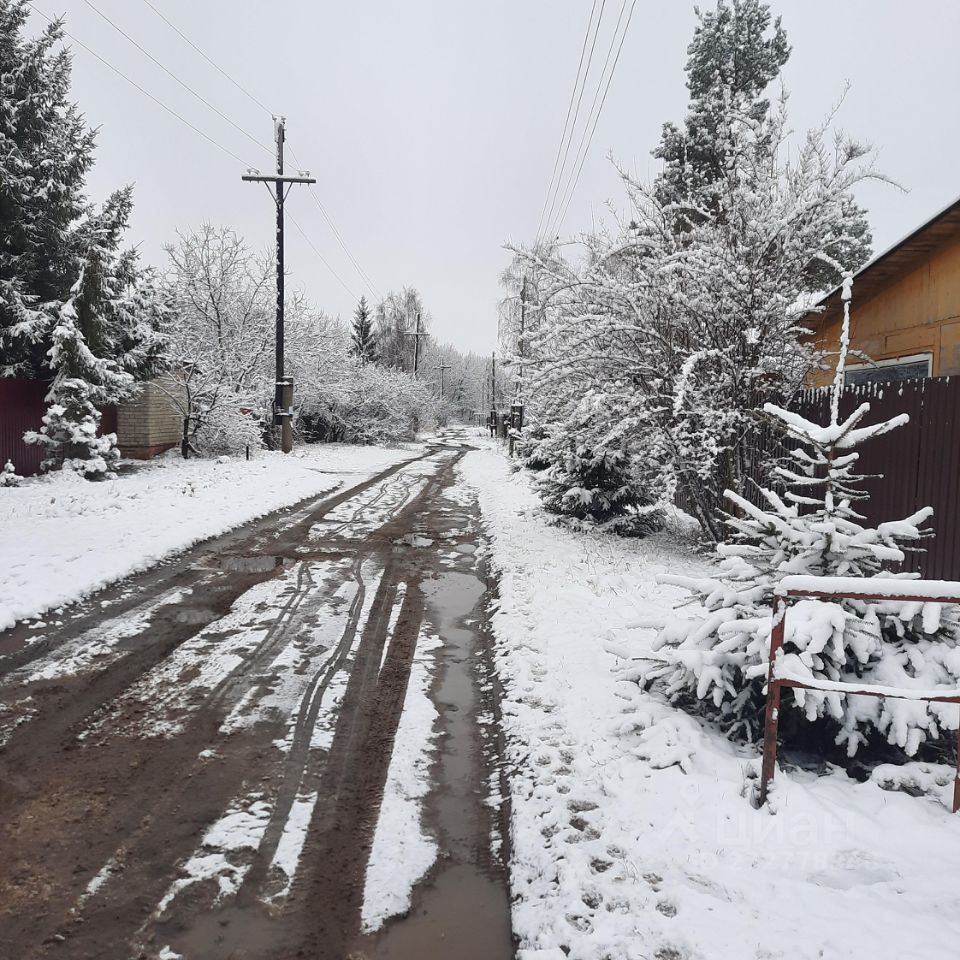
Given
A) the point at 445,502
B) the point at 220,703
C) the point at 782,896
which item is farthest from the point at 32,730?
the point at 445,502

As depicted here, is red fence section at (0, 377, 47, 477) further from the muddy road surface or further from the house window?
the house window

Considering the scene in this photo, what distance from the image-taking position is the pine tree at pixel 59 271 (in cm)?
1433

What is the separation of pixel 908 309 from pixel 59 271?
680 inches

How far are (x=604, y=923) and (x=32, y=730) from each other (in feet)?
11.5

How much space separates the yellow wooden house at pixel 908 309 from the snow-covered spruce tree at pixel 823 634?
14.8 feet

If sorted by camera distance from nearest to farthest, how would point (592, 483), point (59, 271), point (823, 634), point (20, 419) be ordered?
point (823, 634) → point (592, 483) → point (20, 419) → point (59, 271)

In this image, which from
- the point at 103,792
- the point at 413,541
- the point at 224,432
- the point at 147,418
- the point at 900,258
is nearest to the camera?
the point at 103,792

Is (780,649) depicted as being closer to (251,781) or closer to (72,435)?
(251,781)

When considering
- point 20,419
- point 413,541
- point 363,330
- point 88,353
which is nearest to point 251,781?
point 413,541

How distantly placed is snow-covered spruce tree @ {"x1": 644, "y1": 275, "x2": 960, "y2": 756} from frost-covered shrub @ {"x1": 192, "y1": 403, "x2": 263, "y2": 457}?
19219mm

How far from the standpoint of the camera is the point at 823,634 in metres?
3.34

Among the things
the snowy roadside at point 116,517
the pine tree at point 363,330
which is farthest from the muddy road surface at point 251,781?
the pine tree at point 363,330

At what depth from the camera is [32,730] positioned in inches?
161

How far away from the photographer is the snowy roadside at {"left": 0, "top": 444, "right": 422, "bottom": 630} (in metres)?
6.96
